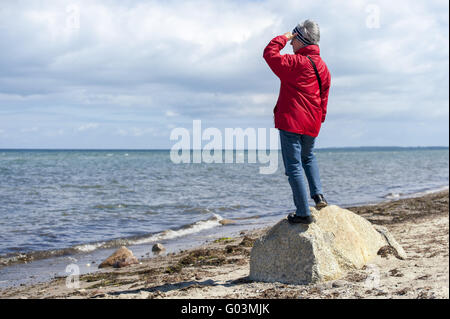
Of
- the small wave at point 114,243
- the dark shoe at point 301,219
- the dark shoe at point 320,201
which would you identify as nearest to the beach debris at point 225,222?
the small wave at point 114,243

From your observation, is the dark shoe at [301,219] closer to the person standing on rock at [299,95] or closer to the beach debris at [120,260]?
the person standing on rock at [299,95]

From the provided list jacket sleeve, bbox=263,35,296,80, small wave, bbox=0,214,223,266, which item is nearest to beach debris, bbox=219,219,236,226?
small wave, bbox=0,214,223,266

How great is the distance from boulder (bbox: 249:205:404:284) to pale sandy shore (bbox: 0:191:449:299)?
0.51 ft

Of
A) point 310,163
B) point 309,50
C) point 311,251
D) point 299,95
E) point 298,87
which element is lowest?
point 311,251

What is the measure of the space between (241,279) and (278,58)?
10.3ft

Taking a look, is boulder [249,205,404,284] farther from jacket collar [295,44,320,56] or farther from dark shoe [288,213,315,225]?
jacket collar [295,44,320,56]

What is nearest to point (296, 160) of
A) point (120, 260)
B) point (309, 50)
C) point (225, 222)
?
point (309, 50)

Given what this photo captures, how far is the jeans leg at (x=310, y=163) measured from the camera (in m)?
5.81

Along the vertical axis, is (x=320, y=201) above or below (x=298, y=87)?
below

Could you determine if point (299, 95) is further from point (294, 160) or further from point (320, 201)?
point (320, 201)

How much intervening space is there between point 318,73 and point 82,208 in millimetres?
13438

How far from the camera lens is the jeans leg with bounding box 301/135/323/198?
19.1 feet

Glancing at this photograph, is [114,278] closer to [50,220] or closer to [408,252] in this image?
[408,252]

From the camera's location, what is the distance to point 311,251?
5.80m
